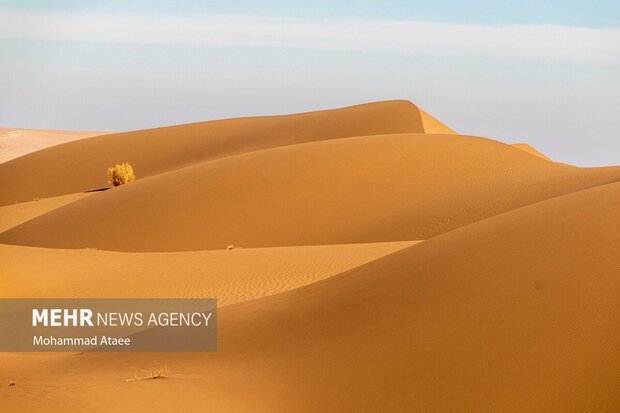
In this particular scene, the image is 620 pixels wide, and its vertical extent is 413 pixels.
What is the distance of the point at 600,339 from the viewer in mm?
10242

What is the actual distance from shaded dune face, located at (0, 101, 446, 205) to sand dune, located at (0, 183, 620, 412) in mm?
36106

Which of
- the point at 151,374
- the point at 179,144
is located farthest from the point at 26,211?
the point at 151,374

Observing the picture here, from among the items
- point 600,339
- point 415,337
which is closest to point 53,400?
point 415,337

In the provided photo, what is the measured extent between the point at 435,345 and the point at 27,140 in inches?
3923

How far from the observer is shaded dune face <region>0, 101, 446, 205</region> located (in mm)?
51859

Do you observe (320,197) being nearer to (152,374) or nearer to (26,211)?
(26,211)

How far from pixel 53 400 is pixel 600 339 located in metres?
6.06

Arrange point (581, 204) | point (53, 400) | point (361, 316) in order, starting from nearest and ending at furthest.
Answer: point (53, 400)
point (361, 316)
point (581, 204)

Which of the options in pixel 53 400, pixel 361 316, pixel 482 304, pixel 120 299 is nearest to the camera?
pixel 53 400

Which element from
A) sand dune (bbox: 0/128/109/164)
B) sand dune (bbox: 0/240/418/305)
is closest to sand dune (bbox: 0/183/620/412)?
sand dune (bbox: 0/240/418/305)

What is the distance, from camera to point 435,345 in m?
11.4

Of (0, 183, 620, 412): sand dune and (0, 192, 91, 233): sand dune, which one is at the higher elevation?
(0, 192, 91, 233): sand dune

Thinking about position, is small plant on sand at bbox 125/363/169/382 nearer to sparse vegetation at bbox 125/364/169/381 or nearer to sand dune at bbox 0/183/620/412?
sparse vegetation at bbox 125/364/169/381

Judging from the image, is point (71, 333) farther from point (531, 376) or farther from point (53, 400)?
point (531, 376)
